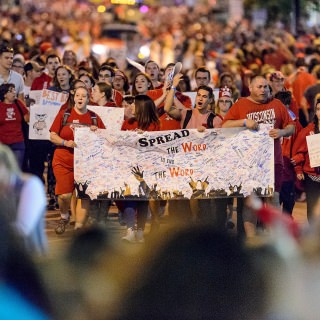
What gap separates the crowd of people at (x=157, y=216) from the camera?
8.40 metres

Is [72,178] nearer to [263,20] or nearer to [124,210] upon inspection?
[124,210]

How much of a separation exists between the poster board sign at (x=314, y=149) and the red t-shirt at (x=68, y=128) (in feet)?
7.09

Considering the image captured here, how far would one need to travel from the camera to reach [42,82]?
17531 mm

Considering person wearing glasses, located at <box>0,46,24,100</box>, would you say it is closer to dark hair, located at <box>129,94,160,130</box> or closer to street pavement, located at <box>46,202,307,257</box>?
street pavement, located at <box>46,202,307,257</box>

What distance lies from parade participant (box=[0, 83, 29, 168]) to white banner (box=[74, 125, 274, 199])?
2.14 metres

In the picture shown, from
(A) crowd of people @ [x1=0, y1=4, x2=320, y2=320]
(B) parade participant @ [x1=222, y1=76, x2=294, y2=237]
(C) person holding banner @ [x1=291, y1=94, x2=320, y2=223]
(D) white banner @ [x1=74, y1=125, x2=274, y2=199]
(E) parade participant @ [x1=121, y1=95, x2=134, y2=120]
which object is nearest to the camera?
(A) crowd of people @ [x1=0, y1=4, x2=320, y2=320]

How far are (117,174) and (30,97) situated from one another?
3.88m

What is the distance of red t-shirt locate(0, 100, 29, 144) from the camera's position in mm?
15172

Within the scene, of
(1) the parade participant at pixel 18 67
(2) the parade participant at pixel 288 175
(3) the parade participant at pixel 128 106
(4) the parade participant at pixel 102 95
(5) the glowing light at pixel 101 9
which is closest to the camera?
(2) the parade participant at pixel 288 175

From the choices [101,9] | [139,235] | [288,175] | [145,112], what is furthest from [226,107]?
[101,9]

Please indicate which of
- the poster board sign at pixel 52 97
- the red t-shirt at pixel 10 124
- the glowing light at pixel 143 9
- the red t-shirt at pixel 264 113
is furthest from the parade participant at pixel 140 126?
the glowing light at pixel 143 9

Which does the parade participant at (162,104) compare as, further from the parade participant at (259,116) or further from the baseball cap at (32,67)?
the baseball cap at (32,67)

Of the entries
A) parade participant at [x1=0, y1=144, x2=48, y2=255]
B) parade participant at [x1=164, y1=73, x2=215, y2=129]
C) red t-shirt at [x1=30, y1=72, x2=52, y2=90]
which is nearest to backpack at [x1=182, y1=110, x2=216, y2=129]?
parade participant at [x1=164, y1=73, x2=215, y2=129]

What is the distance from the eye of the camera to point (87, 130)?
1327 centimetres
